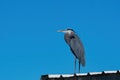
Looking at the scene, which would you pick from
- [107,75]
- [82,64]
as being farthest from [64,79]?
[82,64]

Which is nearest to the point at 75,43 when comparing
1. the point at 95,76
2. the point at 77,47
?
the point at 77,47

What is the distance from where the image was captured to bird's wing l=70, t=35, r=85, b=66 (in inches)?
916

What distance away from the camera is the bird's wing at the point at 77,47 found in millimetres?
23266

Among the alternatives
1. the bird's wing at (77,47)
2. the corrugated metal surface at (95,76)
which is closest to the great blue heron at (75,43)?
the bird's wing at (77,47)

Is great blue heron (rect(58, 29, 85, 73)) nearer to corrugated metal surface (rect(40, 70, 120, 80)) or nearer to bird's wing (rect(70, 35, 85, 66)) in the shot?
bird's wing (rect(70, 35, 85, 66))

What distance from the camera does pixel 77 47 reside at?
23.8 meters

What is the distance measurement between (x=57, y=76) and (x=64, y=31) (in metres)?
9.65

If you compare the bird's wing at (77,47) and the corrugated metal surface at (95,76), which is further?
the bird's wing at (77,47)

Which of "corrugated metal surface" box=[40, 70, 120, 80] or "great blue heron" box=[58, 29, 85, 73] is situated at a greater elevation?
"great blue heron" box=[58, 29, 85, 73]

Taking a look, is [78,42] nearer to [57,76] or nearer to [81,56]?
[81,56]

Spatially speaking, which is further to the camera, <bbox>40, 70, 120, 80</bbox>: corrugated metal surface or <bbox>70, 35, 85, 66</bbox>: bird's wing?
<bbox>70, 35, 85, 66</bbox>: bird's wing

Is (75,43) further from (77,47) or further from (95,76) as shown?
(95,76)

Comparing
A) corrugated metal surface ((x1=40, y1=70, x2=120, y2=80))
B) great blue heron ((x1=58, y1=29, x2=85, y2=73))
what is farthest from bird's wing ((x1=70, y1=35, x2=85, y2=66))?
corrugated metal surface ((x1=40, y1=70, x2=120, y2=80))

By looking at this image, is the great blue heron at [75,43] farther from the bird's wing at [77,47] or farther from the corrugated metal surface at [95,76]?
the corrugated metal surface at [95,76]
